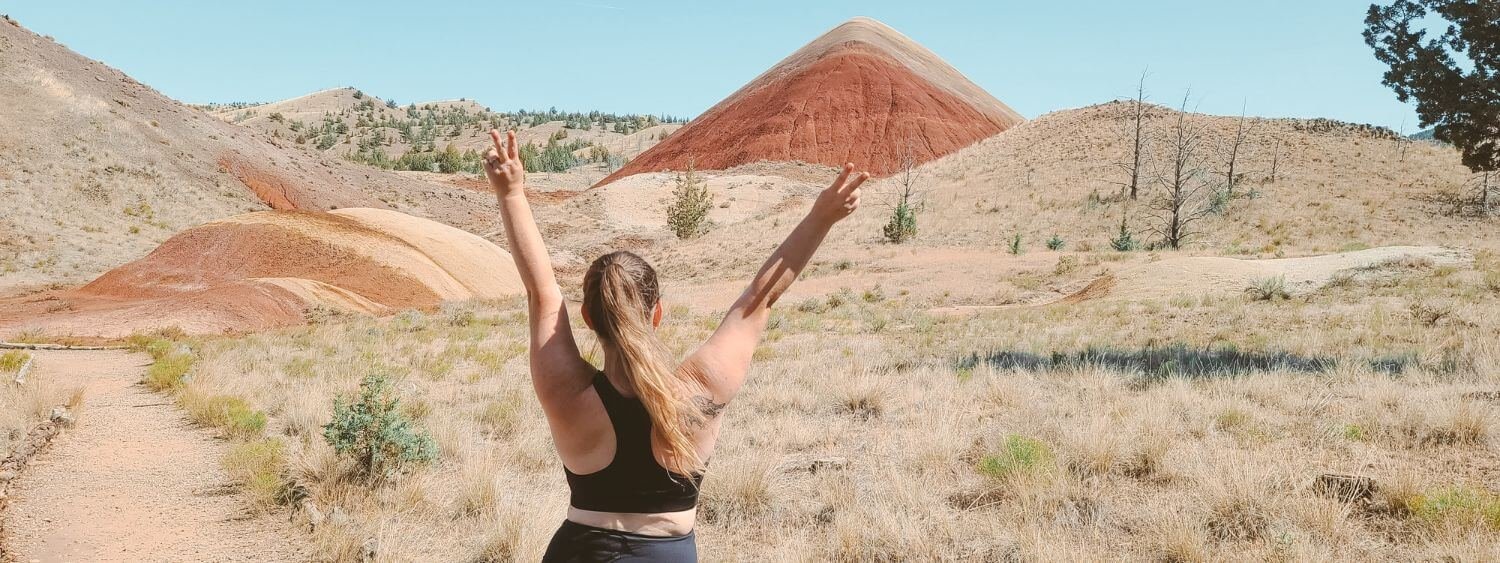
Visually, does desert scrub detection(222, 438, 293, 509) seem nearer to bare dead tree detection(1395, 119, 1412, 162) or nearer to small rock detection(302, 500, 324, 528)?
small rock detection(302, 500, 324, 528)

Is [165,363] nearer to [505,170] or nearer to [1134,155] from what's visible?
[505,170]

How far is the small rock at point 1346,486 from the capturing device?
4.74m

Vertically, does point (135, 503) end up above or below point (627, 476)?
below

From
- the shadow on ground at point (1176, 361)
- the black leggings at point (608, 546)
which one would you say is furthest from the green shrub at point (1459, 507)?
the black leggings at point (608, 546)

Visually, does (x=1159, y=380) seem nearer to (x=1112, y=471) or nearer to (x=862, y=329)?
(x=1112, y=471)

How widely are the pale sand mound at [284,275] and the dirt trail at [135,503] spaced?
10641 mm

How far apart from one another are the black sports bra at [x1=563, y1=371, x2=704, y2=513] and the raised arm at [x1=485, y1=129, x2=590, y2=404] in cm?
11

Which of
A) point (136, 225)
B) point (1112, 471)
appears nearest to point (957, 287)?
point (1112, 471)

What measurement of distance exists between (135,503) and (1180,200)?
3160 cm

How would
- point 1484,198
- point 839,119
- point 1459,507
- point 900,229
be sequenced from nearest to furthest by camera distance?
point 1459,507 < point 900,229 < point 1484,198 < point 839,119

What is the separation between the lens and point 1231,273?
1914 centimetres

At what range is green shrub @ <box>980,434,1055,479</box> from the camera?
212 inches

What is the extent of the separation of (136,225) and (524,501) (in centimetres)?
3974

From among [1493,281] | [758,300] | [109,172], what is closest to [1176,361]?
[758,300]
